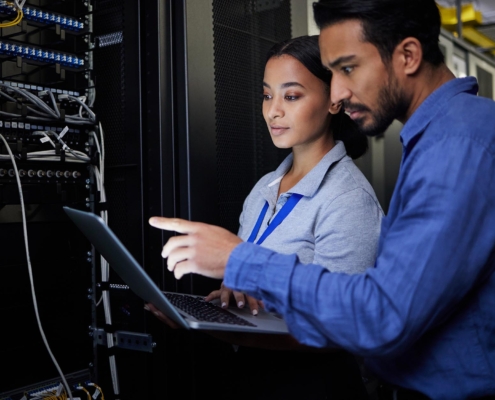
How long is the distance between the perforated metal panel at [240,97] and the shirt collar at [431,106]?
768mm

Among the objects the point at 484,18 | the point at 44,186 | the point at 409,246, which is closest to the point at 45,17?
the point at 44,186

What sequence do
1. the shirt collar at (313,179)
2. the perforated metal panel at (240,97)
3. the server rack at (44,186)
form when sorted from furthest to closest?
1. the perforated metal panel at (240,97)
2. the server rack at (44,186)
3. the shirt collar at (313,179)

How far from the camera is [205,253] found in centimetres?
97

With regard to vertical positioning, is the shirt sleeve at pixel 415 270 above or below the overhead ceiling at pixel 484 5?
below

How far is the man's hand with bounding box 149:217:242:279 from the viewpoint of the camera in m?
0.97

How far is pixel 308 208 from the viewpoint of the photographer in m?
1.33

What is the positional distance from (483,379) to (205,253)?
0.51m

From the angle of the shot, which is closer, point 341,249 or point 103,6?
point 341,249

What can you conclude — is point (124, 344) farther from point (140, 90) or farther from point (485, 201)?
point (485, 201)

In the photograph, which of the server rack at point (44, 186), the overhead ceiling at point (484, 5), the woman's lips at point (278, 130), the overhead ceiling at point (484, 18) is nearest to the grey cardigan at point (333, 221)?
the woman's lips at point (278, 130)

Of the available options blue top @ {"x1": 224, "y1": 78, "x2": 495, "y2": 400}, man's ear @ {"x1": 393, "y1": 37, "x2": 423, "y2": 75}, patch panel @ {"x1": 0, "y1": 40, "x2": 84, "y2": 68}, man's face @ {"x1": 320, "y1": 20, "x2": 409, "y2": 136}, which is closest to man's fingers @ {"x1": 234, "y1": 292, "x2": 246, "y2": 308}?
blue top @ {"x1": 224, "y1": 78, "x2": 495, "y2": 400}

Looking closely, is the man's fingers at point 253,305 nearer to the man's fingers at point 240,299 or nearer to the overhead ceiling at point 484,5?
the man's fingers at point 240,299

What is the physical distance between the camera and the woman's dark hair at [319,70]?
4.74 feet

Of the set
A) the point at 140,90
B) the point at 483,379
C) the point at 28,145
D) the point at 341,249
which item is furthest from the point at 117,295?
the point at 483,379
